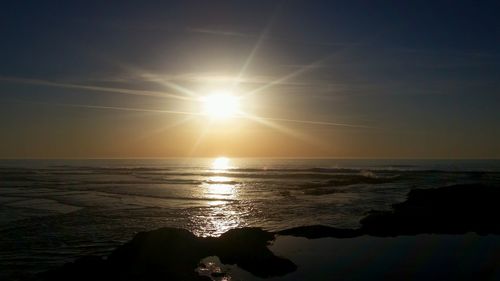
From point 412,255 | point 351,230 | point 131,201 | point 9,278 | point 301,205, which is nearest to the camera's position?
point 9,278

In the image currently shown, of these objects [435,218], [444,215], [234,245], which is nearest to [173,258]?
[234,245]

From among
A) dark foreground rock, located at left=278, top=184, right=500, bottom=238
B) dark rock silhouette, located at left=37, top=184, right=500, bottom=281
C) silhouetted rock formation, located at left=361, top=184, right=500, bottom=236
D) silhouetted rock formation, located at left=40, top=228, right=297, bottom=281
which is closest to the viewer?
silhouetted rock formation, located at left=40, top=228, right=297, bottom=281

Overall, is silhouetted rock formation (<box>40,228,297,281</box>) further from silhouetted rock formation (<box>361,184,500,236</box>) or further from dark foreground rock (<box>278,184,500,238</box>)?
silhouetted rock formation (<box>361,184,500,236</box>)

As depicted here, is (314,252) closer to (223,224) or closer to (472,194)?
(223,224)

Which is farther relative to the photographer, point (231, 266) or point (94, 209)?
Result: point (94, 209)

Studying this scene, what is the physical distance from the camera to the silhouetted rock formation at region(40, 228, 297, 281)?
1527 cm

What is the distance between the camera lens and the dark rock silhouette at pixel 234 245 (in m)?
15.5

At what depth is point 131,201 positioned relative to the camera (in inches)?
1689

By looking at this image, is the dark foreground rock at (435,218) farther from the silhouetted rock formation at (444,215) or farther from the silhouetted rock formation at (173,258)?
the silhouetted rock formation at (173,258)

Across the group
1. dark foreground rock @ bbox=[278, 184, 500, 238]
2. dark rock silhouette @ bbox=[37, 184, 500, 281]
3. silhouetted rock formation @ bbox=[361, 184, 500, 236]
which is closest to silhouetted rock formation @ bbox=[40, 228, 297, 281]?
dark rock silhouette @ bbox=[37, 184, 500, 281]

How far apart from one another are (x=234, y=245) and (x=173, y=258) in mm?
3378

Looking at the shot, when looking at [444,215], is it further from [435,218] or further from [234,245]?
[234,245]

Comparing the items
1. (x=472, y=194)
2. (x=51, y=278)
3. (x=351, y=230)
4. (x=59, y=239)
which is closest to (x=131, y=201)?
(x=59, y=239)

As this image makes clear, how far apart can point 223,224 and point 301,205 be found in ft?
41.4
